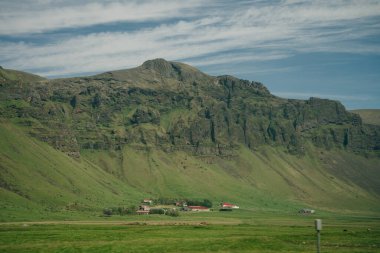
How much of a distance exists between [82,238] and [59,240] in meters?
6.65

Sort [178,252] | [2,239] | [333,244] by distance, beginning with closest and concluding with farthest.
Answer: [178,252], [333,244], [2,239]

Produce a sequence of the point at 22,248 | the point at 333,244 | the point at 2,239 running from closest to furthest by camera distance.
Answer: the point at 22,248 < the point at 333,244 < the point at 2,239

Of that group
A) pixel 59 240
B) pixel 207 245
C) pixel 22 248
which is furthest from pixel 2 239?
pixel 207 245

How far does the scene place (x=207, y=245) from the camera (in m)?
106

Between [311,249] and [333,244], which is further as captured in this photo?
[333,244]

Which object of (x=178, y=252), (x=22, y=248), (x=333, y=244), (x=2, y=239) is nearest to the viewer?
(x=178, y=252)

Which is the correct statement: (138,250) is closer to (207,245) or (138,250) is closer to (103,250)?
(103,250)

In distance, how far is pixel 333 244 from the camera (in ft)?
373

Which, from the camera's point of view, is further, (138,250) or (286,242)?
(286,242)

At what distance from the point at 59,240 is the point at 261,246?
4411 centimetres

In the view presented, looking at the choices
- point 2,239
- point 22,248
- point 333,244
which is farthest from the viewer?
point 2,239

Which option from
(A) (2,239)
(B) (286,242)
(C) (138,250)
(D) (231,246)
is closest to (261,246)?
(D) (231,246)

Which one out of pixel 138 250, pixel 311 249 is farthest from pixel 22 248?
pixel 311 249

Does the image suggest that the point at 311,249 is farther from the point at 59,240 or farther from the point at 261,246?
the point at 59,240
